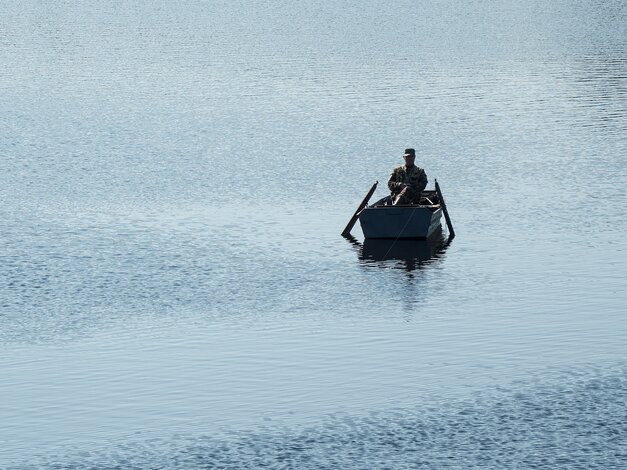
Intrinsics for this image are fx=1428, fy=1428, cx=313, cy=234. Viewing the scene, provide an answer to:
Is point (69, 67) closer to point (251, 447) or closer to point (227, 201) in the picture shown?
point (227, 201)

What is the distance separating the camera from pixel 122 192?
48.1m

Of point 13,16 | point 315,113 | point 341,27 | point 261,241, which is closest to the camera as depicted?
point 261,241

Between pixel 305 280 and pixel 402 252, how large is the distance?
5169 mm

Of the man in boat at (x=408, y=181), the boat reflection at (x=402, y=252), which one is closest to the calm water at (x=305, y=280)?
the boat reflection at (x=402, y=252)

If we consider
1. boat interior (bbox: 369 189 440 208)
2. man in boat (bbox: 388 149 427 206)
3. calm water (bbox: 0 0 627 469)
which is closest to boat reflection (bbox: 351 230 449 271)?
calm water (bbox: 0 0 627 469)

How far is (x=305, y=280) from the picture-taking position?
34656 millimetres

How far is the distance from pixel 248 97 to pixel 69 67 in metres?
21.4

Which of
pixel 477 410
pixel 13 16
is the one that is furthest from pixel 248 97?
pixel 13 16

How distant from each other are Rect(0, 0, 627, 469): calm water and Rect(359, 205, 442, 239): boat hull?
1.84 ft

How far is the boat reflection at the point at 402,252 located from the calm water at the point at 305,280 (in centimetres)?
15

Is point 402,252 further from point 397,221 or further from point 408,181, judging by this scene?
point 408,181

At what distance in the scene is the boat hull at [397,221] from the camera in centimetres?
3984

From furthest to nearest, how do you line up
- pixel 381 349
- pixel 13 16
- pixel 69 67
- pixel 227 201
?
pixel 13 16 < pixel 69 67 < pixel 227 201 < pixel 381 349

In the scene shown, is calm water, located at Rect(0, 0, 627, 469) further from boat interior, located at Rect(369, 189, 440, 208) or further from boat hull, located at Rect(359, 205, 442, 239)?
boat interior, located at Rect(369, 189, 440, 208)
